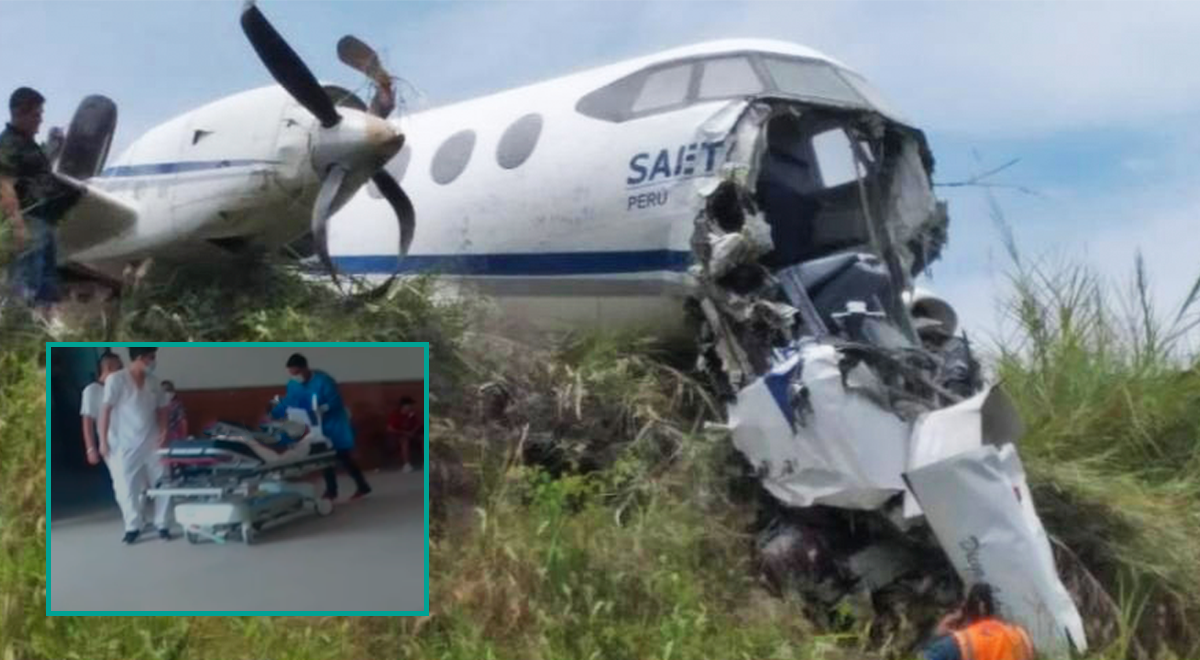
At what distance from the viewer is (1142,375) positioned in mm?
13133

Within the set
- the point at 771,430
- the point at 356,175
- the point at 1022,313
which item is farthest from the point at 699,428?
the point at 1022,313

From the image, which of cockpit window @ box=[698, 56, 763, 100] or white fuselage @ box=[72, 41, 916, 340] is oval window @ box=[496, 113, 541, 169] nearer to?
white fuselage @ box=[72, 41, 916, 340]

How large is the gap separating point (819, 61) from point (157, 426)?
728cm

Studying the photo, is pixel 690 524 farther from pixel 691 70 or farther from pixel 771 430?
pixel 691 70

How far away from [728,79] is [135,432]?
6.46 metres

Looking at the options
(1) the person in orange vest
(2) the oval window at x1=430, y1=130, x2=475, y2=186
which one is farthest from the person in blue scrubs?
(2) the oval window at x1=430, y1=130, x2=475, y2=186

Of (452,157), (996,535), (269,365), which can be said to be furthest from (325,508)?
(452,157)

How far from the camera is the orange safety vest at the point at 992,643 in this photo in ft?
28.8

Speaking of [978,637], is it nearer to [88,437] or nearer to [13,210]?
[88,437]

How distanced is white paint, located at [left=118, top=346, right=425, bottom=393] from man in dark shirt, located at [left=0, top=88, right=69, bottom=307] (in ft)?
15.6

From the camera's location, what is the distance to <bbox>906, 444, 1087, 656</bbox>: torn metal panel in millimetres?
9406

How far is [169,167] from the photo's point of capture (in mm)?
12367

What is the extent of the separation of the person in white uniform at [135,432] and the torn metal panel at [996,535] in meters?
4.45

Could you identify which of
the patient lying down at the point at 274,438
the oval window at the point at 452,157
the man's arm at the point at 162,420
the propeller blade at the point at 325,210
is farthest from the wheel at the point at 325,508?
the oval window at the point at 452,157
